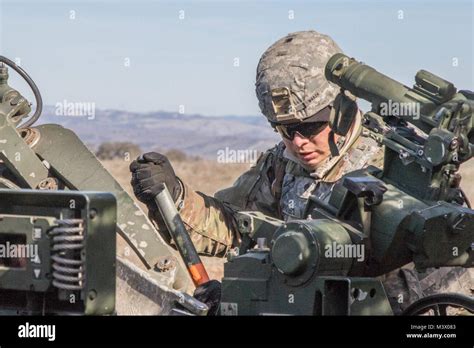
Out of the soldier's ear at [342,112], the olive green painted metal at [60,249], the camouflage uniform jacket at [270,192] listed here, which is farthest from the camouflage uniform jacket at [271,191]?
the olive green painted metal at [60,249]

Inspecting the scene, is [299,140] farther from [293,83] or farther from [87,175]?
[87,175]

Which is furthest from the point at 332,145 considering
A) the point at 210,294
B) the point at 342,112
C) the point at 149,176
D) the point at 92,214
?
the point at 92,214

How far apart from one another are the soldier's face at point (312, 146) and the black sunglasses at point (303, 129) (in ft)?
0.06

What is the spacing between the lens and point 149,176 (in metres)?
8.34

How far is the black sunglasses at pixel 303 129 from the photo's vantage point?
8.43 meters

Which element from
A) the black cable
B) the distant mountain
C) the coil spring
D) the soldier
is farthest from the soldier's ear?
the distant mountain

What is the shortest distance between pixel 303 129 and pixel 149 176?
94 cm

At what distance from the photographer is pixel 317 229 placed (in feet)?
21.5

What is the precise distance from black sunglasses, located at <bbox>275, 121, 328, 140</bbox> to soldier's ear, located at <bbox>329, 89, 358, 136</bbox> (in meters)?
0.79

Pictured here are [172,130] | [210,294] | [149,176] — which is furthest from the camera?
[172,130]

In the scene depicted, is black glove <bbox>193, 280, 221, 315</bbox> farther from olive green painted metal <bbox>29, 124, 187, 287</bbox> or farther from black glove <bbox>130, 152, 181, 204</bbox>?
black glove <bbox>130, 152, 181, 204</bbox>

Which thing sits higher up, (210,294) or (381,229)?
(381,229)

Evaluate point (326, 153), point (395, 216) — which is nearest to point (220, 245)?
point (326, 153)
